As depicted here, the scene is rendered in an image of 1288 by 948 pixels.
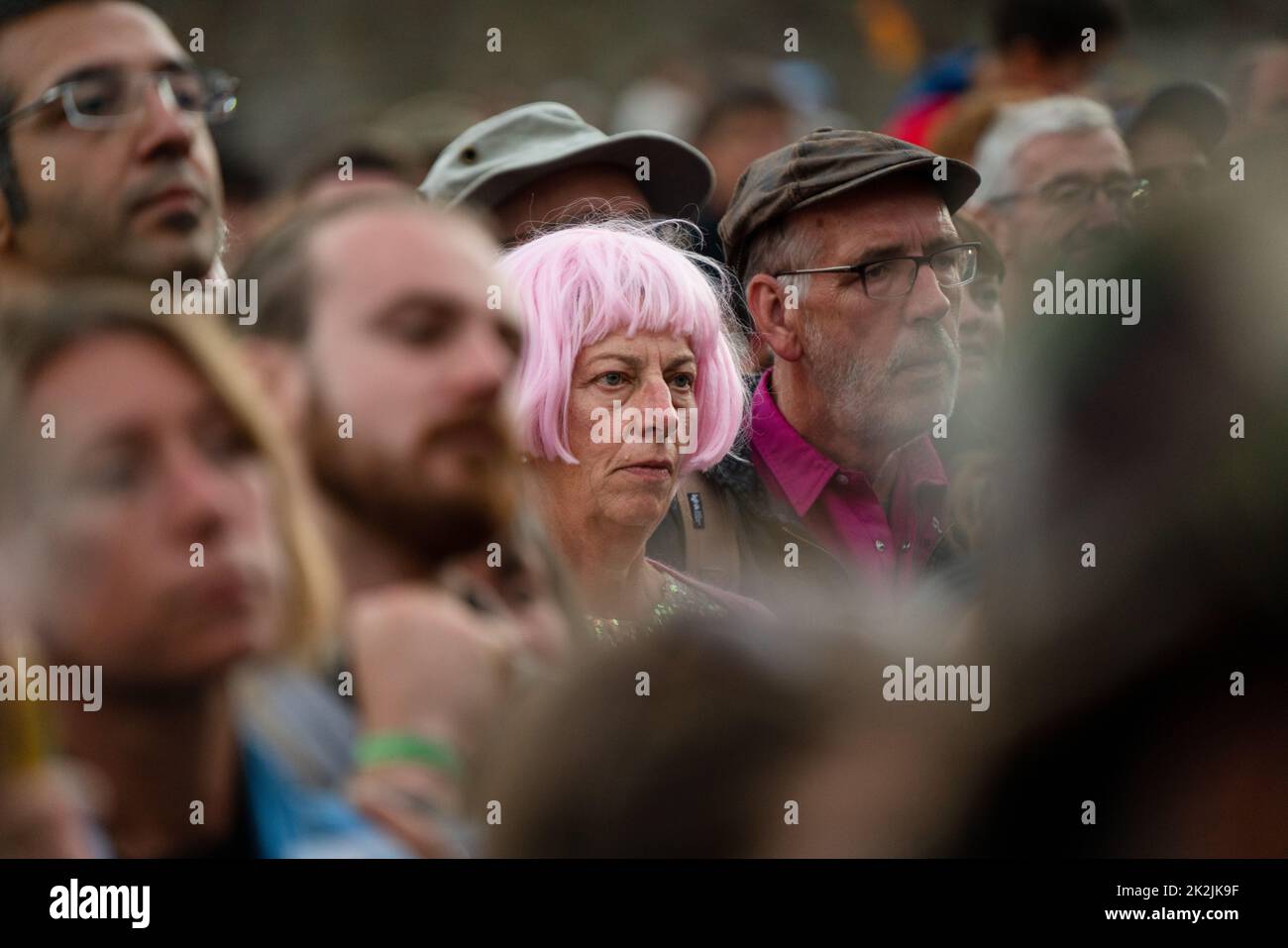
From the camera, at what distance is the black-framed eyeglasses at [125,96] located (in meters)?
2.30

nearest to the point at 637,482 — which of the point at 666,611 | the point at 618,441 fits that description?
the point at 618,441

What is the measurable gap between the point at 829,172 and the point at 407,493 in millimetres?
993

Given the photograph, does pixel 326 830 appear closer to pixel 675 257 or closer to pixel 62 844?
pixel 62 844

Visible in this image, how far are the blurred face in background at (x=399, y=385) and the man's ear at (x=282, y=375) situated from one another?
0.05 feet

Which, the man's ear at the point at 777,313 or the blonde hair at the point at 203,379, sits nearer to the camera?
the blonde hair at the point at 203,379

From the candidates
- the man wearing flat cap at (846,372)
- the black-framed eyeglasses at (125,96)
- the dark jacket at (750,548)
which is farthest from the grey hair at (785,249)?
the black-framed eyeglasses at (125,96)

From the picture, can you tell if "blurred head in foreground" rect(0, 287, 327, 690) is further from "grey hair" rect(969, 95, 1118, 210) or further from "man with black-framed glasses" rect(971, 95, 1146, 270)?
"grey hair" rect(969, 95, 1118, 210)

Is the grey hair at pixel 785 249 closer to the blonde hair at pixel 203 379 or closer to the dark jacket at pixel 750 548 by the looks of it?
the dark jacket at pixel 750 548

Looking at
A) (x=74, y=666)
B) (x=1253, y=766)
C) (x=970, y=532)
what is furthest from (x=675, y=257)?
(x=1253, y=766)

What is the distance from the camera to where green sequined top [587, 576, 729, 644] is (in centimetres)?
242

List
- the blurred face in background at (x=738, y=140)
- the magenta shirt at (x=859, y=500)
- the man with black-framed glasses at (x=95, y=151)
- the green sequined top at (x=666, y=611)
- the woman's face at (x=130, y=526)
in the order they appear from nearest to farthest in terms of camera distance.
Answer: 1. the woman's face at (x=130, y=526)
2. the man with black-framed glasses at (x=95, y=151)
3. the green sequined top at (x=666, y=611)
4. the magenta shirt at (x=859, y=500)
5. the blurred face in background at (x=738, y=140)

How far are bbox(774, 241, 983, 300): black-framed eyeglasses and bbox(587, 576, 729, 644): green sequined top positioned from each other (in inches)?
23.7

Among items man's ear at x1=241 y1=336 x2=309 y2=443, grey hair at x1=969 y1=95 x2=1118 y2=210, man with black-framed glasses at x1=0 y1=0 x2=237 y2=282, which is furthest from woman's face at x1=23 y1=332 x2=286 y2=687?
grey hair at x1=969 y1=95 x2=1118 y2=210

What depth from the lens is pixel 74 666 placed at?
1996 mm
